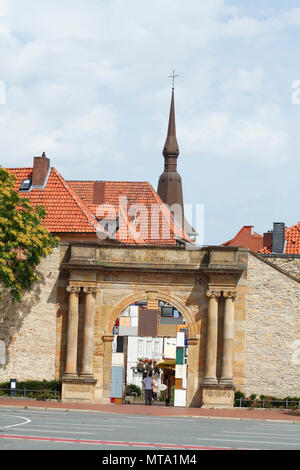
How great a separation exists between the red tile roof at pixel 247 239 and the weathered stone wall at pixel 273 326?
36748mm

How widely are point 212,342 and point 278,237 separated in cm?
1940

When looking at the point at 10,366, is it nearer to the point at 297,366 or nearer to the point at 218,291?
the point at 218,291

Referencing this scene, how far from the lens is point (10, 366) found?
40719 millimetres

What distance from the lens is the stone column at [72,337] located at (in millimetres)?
39750

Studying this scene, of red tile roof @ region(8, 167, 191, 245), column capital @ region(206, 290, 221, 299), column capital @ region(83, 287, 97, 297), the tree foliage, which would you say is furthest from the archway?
red tile roof @ region(8, 167, 191, 245)

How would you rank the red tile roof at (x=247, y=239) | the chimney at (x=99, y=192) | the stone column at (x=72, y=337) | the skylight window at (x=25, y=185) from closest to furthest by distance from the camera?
1. the stone column at (x=72, y=337)
2. the skylight window at (x=25, y=185)
3. the chimney at (x=99, y=192)
4. the red tile roof at (x=247, y=239)

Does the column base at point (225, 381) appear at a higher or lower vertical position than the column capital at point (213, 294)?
lower

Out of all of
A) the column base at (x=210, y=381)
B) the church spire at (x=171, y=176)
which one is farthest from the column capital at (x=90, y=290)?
the church spire at (x=171, y=176)

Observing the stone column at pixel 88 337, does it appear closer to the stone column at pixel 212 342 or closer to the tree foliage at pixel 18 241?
the tree foliage at pixel 18 241

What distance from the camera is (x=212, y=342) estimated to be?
3947 centimetres

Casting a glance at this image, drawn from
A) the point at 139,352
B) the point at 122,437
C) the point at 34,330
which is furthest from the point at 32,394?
the point at 139,352

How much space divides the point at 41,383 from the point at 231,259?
9.30m

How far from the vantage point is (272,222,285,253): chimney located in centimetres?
5762
